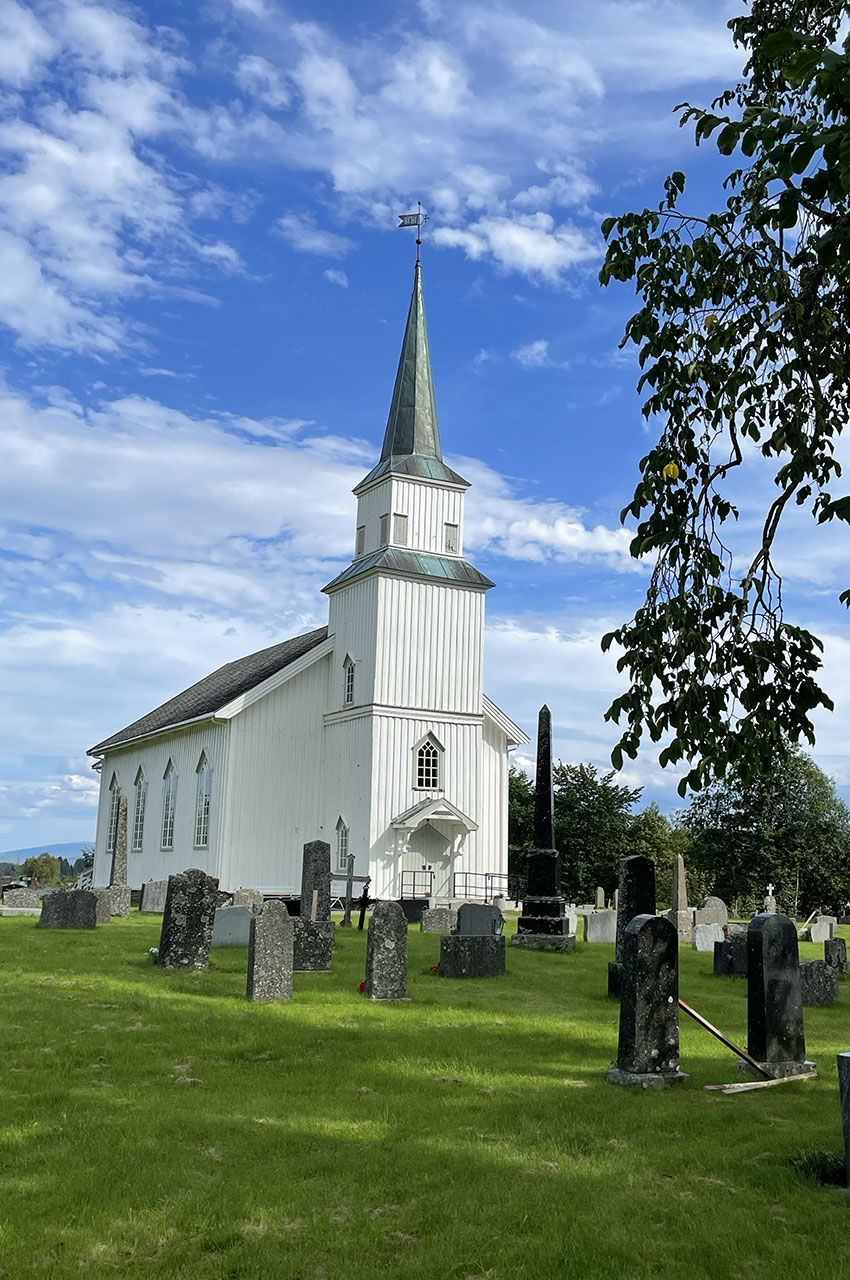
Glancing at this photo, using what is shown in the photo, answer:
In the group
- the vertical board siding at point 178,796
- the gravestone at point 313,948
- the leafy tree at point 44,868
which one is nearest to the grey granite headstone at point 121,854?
the vertical board siding at point 178,796

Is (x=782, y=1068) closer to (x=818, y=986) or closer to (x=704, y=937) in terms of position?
(x=818, y=986)

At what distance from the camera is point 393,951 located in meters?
12.8

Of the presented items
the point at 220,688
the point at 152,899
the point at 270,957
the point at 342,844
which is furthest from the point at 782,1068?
the point at 220,688

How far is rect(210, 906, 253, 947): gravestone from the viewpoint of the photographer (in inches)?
657

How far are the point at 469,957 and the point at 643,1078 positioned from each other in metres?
6.37

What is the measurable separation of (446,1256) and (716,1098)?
3932 millimetres

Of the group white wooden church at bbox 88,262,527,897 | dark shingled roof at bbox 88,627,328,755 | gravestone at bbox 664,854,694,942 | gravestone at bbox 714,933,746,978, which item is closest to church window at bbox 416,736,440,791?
white wooden church at bbox 88,262,527,897

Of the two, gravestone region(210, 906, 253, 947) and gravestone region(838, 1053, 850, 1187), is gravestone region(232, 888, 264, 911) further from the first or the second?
gravestone region(838, 1053, 850, 1187)

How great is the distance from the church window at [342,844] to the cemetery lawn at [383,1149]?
20291 mm

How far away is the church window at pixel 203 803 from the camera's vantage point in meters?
33.4

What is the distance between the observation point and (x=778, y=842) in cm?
5022

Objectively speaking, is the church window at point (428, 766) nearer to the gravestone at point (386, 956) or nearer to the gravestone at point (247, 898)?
the gravestone at point (247, 898)

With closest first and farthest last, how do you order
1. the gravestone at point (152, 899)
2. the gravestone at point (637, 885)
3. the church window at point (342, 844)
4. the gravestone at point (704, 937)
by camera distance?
1. the gravestone at point (637, 885)
2. the gravestone at point (704, 937)
3. the gravestone at point (152, 899)
4. the church window at point (342, 844)

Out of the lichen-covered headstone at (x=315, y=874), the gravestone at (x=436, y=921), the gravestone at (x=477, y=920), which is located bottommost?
the gravestone at (x=436, y=921)
